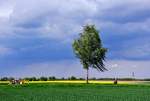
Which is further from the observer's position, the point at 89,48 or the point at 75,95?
the point at 89,48

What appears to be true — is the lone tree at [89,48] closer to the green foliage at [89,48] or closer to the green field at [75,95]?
the green foliage at [89,48]

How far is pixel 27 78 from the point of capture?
116688mm

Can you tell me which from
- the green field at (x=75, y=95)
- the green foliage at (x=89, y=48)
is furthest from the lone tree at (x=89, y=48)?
the green field at (x=75, y=95)

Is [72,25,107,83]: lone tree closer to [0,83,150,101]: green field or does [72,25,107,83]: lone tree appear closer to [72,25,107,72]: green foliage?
[72,25,107,72]: green foliage

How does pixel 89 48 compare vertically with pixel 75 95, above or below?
above

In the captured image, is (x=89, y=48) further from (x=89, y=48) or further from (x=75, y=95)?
(x=75, y=95)

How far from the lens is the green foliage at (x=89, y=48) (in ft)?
347

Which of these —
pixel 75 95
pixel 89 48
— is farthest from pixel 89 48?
pixel 75 95

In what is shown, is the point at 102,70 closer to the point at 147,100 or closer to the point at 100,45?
the point at 100,45

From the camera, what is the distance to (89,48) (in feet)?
349

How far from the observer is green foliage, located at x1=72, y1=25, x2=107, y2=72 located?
105894mm

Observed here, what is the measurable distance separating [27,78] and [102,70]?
57.5 feet

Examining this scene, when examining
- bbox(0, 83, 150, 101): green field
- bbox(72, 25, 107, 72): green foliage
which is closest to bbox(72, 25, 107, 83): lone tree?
bbox(72, 25, 107, 72): green foliage

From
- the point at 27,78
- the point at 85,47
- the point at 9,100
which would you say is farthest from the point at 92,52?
the point at 9,100
